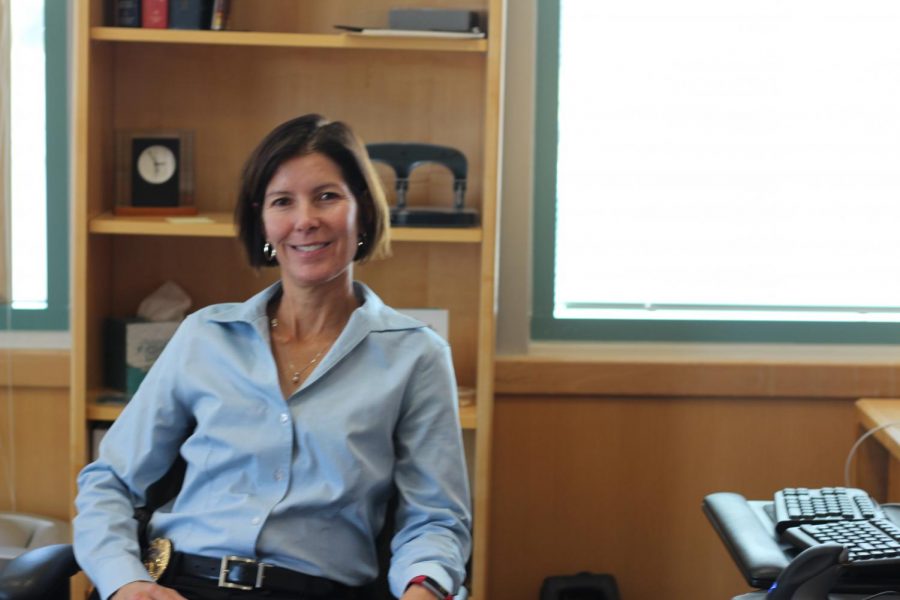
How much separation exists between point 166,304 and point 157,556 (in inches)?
36.9

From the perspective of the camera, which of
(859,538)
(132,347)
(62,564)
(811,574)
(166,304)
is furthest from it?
(166,304)

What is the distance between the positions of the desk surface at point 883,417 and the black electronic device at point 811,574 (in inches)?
29.5

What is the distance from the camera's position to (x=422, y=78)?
280cm

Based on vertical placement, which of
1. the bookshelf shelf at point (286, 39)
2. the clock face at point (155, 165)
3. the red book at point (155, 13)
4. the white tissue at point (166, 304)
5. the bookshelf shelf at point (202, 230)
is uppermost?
the red book at point (155, 13)

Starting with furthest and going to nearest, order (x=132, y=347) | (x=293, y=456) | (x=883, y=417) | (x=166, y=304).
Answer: (x=166, y=304), (x=132, y=347), (x=883, y=417), (x=293, y=456)

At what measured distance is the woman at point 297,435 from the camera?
6.24 ft

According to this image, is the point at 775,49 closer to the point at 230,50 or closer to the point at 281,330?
the point at 230,50

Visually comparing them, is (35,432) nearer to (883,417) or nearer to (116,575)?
(116,575)

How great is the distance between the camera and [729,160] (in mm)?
2893

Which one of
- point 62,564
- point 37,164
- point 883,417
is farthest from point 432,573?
point 37,164

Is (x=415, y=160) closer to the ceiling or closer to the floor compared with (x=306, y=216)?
closer to the ceiling

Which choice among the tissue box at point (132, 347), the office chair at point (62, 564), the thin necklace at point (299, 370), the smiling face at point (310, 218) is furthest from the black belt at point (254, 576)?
the tissue box at point (132, 347)

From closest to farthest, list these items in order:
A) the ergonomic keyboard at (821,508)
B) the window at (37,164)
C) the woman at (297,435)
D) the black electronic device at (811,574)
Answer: the black electronic device at (811,574) < the ergonomic keyboard at (821,508) < the woman at (297,435) < the window at (37,164)

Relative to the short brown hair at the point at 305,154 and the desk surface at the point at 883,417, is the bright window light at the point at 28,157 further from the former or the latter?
the desk surface at the point at 883,417
